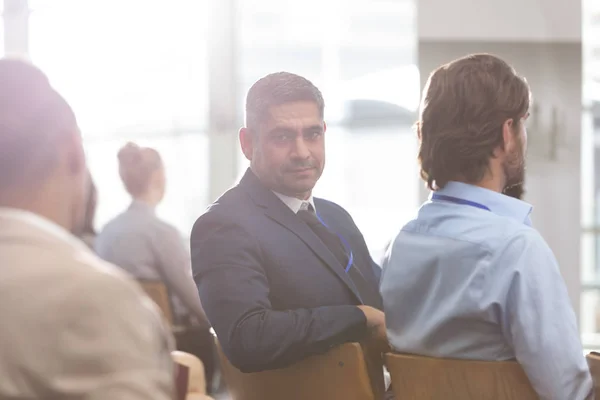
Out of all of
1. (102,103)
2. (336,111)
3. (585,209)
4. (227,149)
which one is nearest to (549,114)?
(585,209)

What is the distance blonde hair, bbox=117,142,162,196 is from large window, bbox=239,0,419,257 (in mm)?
1793

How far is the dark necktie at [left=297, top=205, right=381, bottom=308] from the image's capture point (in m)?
2.28

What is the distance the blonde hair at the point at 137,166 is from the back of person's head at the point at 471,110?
2.68 m

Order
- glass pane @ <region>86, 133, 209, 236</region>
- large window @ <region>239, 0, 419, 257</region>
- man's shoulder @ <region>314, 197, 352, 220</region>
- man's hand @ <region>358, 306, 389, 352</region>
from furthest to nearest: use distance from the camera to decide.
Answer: glass pane @ <region>86, 133, 209, 236</region>
large window @ <region>239, 0, 419, 257</region>
man's shoulder @ <region>314, 197, 352, 220</region>
man's hand @ <region>358, 306, 389, 352</region>

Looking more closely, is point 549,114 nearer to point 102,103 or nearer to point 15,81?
point 102,103

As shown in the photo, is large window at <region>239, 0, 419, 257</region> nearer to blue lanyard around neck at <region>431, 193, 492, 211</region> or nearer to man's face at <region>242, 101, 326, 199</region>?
man's face at <region>242, 101, 326, 199</region>

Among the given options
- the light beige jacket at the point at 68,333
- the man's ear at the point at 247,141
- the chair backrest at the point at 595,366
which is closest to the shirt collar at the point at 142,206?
the man's ear at the point at 247,141

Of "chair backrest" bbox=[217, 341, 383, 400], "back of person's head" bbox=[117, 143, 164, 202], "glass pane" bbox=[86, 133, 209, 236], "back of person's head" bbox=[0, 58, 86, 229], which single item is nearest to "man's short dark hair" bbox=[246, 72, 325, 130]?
"chair backrest" bbox=[217, 341, 383, 400]

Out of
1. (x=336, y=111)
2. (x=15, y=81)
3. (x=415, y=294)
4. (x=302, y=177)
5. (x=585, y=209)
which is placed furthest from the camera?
(x=336, y=111)

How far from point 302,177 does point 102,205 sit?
14.1 ft

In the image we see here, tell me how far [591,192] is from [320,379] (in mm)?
4132

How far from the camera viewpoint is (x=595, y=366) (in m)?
1.72

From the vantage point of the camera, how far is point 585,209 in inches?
221

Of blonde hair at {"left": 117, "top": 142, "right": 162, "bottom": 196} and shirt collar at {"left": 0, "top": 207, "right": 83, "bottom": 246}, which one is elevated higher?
shirt collar at {"left": 0, "top": 207, "right": 83, "bottom": 246}
